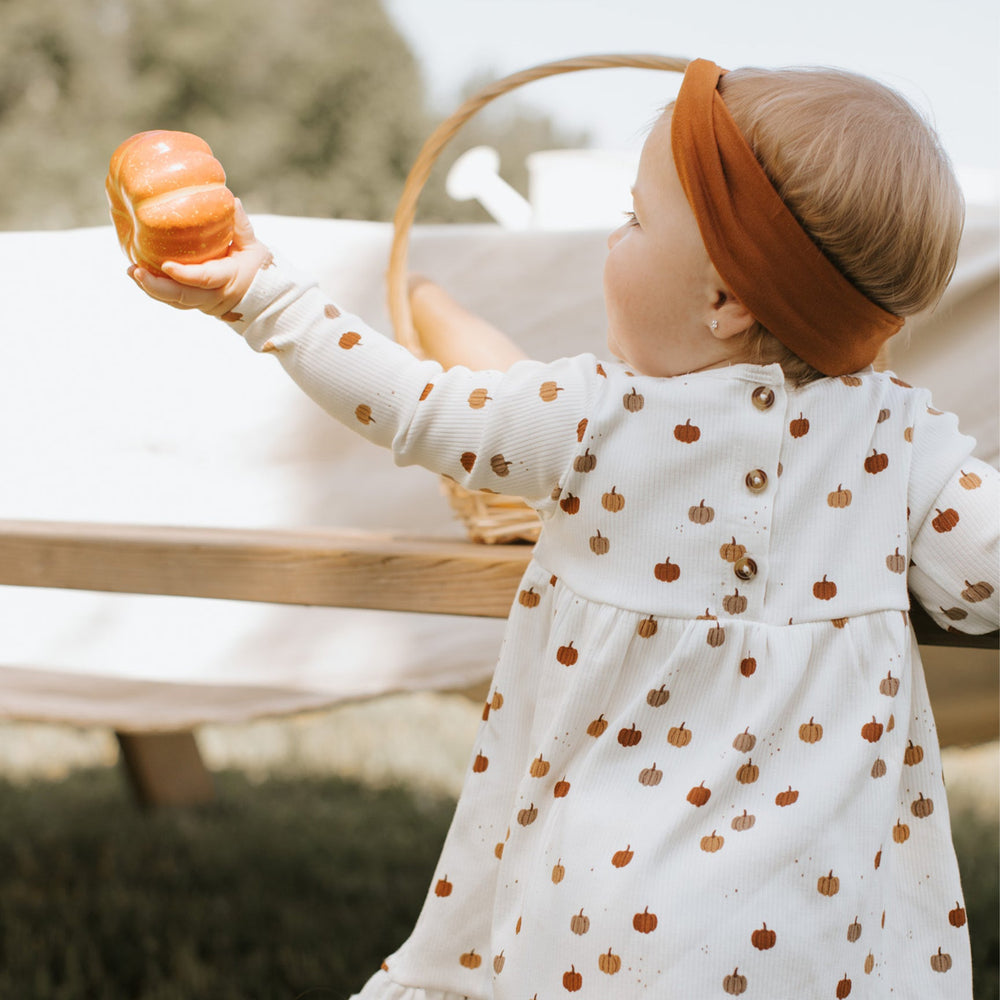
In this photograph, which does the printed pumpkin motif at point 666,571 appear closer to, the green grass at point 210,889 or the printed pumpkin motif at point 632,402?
the printed pumpkin motif at point 632,402

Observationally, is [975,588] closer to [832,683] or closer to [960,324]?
[832,683]

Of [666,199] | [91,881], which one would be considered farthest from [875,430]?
[91,881]

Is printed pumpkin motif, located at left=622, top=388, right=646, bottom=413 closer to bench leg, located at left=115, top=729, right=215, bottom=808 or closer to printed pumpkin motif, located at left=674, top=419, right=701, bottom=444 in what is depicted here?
printed pumpkin motif, located at left=674, top=419, right=701, bottom=444

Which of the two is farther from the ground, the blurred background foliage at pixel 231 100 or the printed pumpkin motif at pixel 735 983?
the printed pumpkin motif at pixel 735 983

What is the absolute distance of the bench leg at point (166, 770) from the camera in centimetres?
187

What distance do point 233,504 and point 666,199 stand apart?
0.96 meters

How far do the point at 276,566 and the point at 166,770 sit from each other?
1.06 metres

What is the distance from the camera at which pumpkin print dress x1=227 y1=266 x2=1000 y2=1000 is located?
70 centimetres

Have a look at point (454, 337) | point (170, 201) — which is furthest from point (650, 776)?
point (454, 337)

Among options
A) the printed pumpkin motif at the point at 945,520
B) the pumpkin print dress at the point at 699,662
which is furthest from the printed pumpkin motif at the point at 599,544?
the printed pumpkin motif at the point at 945,520

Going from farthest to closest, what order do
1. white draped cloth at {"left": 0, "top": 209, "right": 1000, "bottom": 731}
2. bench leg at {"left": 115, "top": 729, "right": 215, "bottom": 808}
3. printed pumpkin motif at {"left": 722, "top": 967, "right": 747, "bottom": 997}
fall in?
bench leg at {"left": 115, "top": 729, "right": 215, "bottom": 808}, white draped cloth at {"left": 0, "top": 209, "right": 1000, "bottom": 731}, printed pumpkin motif at {"left": 722, "top": 967, "right": 747, "bottom": 997}

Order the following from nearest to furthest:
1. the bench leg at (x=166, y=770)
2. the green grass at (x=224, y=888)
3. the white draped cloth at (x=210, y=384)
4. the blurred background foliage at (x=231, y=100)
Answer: the green grass at (x=224, y=888)
the white draped cloth at (x=210, y=384)
the bench leg at (x=166, y=770)
the blurred background foliage at (x=231, y=100)

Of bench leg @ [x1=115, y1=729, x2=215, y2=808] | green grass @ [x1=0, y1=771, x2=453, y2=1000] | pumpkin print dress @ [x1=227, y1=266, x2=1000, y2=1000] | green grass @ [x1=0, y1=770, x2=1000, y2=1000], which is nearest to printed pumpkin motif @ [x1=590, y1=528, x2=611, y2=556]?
pumpkin print dress @ [x1=227, y1=266, x2=1000, y2=1000]

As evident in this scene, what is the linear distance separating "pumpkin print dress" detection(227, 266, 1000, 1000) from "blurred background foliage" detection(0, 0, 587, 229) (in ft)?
30.1
